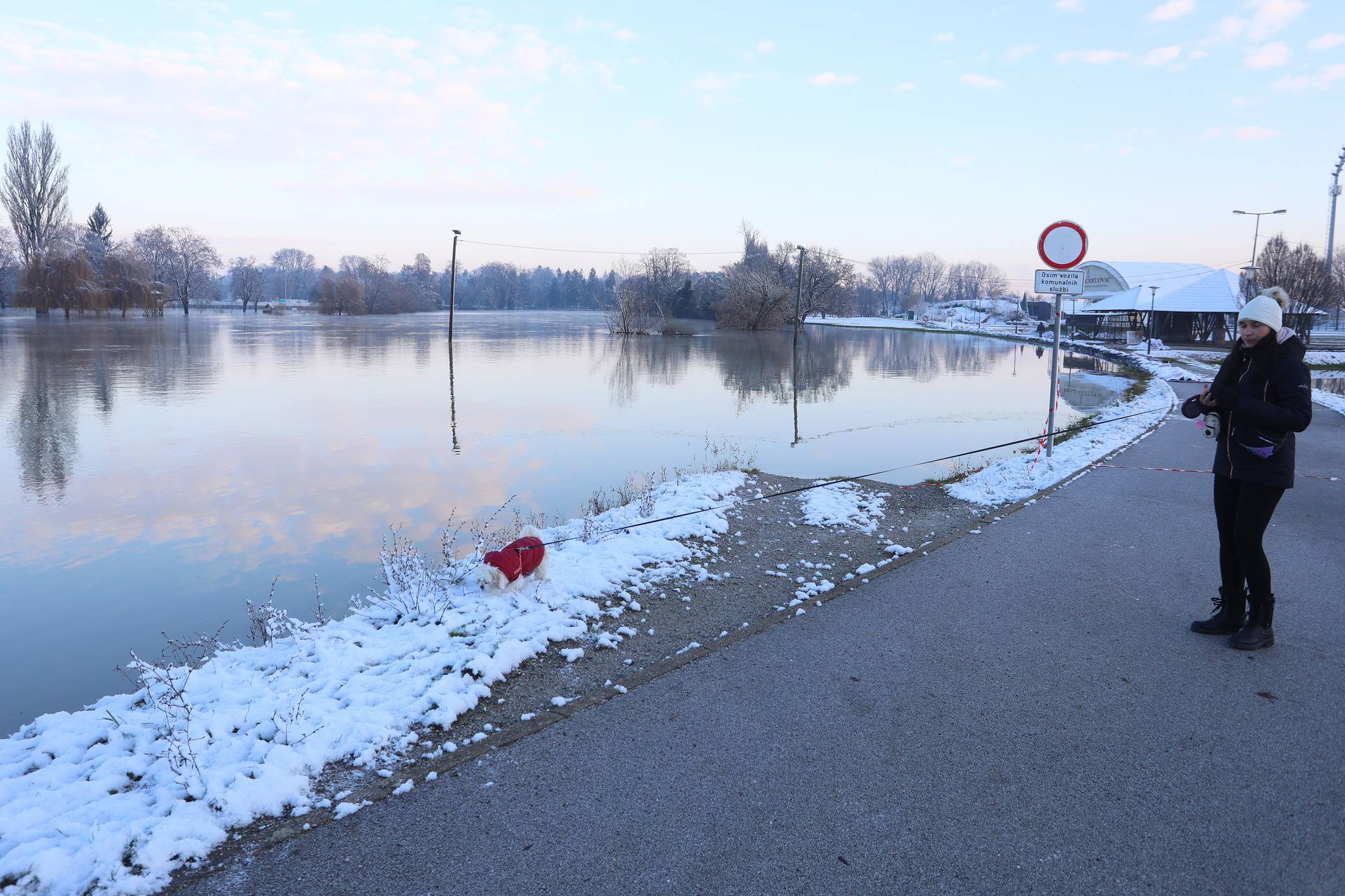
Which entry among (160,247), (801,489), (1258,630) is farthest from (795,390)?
(160,247)

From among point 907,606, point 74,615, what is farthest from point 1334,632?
point 74,615

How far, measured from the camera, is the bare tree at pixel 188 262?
307ft

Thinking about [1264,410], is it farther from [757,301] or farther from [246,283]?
[246,283]

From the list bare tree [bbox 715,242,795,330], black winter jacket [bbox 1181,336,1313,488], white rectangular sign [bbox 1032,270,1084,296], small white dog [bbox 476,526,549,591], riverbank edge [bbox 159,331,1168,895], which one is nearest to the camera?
riverbank edge [bbox 159,331,1168,895]

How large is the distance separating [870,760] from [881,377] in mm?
26978

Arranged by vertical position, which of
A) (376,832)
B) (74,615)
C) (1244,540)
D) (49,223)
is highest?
(49,223)

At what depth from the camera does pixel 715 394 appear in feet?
76.3

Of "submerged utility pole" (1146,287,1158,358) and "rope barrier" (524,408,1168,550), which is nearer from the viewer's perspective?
"rope barrier" (524,408,1168,550)

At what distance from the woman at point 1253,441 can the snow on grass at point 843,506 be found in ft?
11.2

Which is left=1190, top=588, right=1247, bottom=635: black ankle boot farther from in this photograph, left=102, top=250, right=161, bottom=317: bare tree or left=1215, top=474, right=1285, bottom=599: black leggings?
left=102, top=250, right=161, bottom=317: bare tree

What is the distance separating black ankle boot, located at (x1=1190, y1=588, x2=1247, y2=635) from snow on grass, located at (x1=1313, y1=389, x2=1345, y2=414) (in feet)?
54.5

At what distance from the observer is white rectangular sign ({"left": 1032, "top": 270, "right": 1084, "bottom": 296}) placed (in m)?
10.8

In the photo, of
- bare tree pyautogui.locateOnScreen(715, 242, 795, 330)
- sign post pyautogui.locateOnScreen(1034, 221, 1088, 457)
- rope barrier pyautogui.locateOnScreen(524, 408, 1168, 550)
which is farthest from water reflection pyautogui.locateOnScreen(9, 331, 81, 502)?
bare tree pyautogui.locateOnScreen(715, 242, 795, 330)

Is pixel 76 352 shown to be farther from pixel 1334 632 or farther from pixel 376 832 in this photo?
pixel 1334 632
